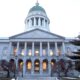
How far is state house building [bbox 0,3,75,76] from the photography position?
5606 cm

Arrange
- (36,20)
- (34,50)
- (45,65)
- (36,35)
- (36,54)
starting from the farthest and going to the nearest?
(36,20)
(34,50)
(36,54)
(36,35)
(45,65)

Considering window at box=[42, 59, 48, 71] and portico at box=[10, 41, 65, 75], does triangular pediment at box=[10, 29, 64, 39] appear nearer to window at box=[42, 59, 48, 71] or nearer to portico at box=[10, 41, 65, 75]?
portico at box=[10, 41, 65, 75]

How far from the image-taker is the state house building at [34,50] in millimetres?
56062

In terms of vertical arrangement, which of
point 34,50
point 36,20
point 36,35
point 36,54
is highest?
point 36,20

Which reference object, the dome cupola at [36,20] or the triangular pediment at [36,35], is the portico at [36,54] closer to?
the triangular pediment at [36,35]

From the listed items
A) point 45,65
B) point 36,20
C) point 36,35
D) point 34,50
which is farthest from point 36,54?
point 36,20

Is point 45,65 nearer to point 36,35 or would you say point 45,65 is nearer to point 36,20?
point 36,35

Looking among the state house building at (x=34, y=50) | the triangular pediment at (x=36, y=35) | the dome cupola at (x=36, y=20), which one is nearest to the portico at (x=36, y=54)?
the state house building at (x=34, y=50)

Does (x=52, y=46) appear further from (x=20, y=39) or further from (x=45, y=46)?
(x=20, y=39)

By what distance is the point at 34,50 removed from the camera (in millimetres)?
61125

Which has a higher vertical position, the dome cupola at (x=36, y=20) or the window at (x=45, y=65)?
the dome cupola at (x=36, y=20)

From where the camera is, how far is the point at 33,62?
184ft

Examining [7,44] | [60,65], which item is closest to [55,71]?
[60,65]

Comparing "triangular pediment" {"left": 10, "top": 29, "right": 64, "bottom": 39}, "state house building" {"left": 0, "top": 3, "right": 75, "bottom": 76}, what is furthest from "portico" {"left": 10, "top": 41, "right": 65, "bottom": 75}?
"triangular pediment" {"left": 10, "top": 29, "right": 64, "bottom": 39}
